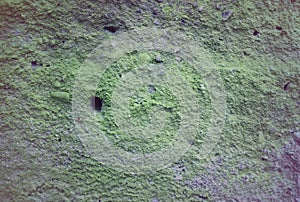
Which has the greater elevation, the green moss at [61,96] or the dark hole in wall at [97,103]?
the dark hole in wall at [97,103]

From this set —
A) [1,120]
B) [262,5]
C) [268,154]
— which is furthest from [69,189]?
[262,5]

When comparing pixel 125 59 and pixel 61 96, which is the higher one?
pixel 125 59

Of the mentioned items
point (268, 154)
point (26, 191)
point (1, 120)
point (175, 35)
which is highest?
point (175, 35)

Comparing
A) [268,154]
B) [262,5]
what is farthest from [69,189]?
[262,5]

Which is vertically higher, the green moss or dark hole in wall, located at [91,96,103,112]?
dark hole in wall, located at [91,96,103,112]

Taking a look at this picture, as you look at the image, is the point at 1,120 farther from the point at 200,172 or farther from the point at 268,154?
the point at 268,154

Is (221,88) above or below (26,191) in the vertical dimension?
above
